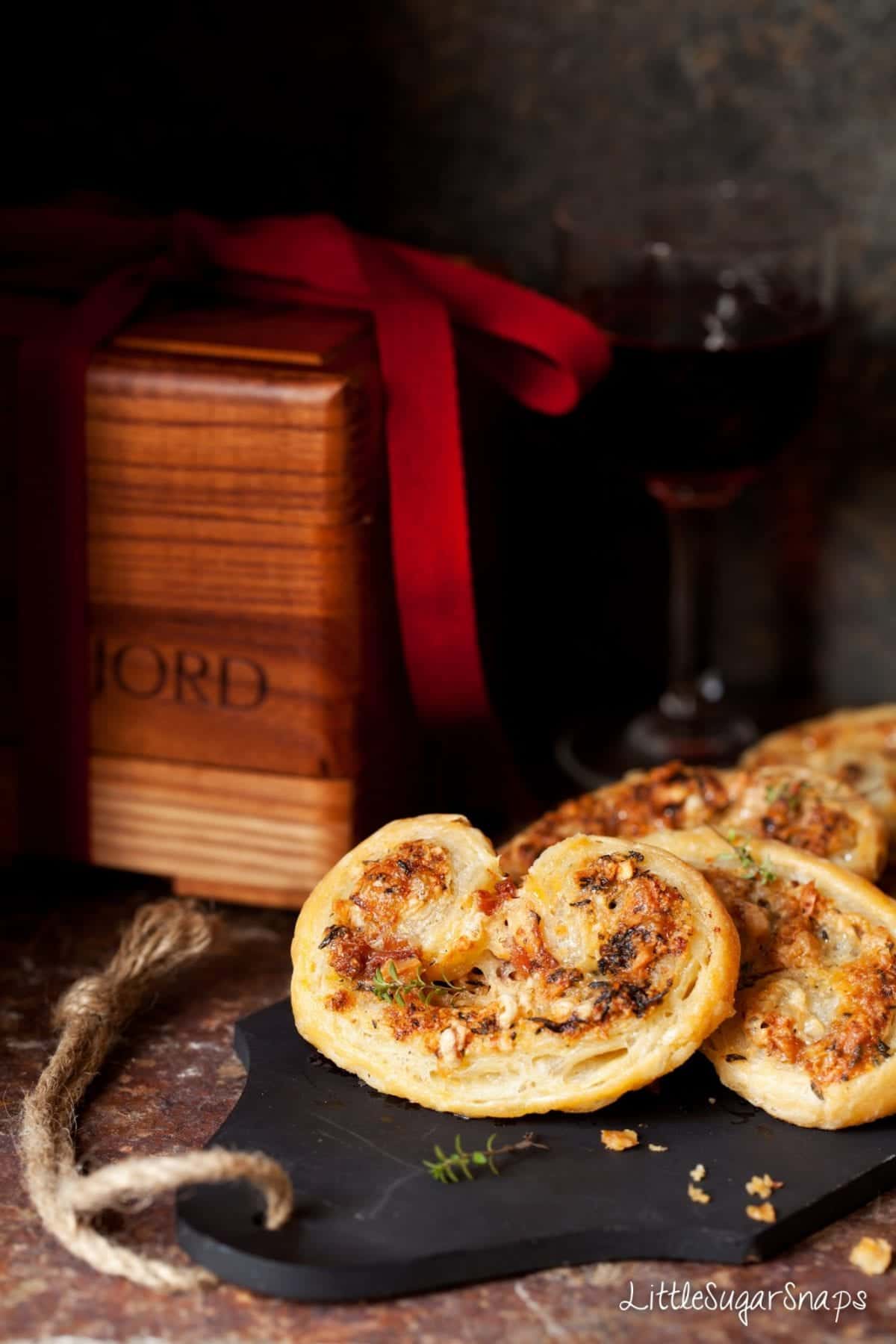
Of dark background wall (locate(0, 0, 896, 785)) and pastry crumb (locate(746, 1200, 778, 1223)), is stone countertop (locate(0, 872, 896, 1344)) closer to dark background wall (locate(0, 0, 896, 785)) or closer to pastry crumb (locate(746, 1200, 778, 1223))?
pastry crumb (locate(746, 1200, 778, 1223))

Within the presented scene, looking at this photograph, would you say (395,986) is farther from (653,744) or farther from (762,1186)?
(653,744)

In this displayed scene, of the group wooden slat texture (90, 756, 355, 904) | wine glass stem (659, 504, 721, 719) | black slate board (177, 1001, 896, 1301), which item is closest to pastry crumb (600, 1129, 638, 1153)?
black slate board (177, 1001, 896, 1301)

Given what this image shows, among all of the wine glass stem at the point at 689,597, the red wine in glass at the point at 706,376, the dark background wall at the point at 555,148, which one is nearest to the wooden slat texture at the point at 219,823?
the dark background wall at the point at 555,148

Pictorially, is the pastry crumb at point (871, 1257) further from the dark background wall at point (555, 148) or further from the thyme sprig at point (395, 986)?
the dark background wall at point (555, 148)

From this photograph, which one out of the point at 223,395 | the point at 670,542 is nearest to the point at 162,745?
the point at 223,395

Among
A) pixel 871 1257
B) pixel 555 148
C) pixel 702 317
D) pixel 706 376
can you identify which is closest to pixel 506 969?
pixel 871 1257

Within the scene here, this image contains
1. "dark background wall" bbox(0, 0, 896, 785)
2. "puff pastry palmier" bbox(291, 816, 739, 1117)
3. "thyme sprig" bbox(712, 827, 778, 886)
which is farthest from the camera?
"dark background wall" bbox(0, 0, 896, 785)
